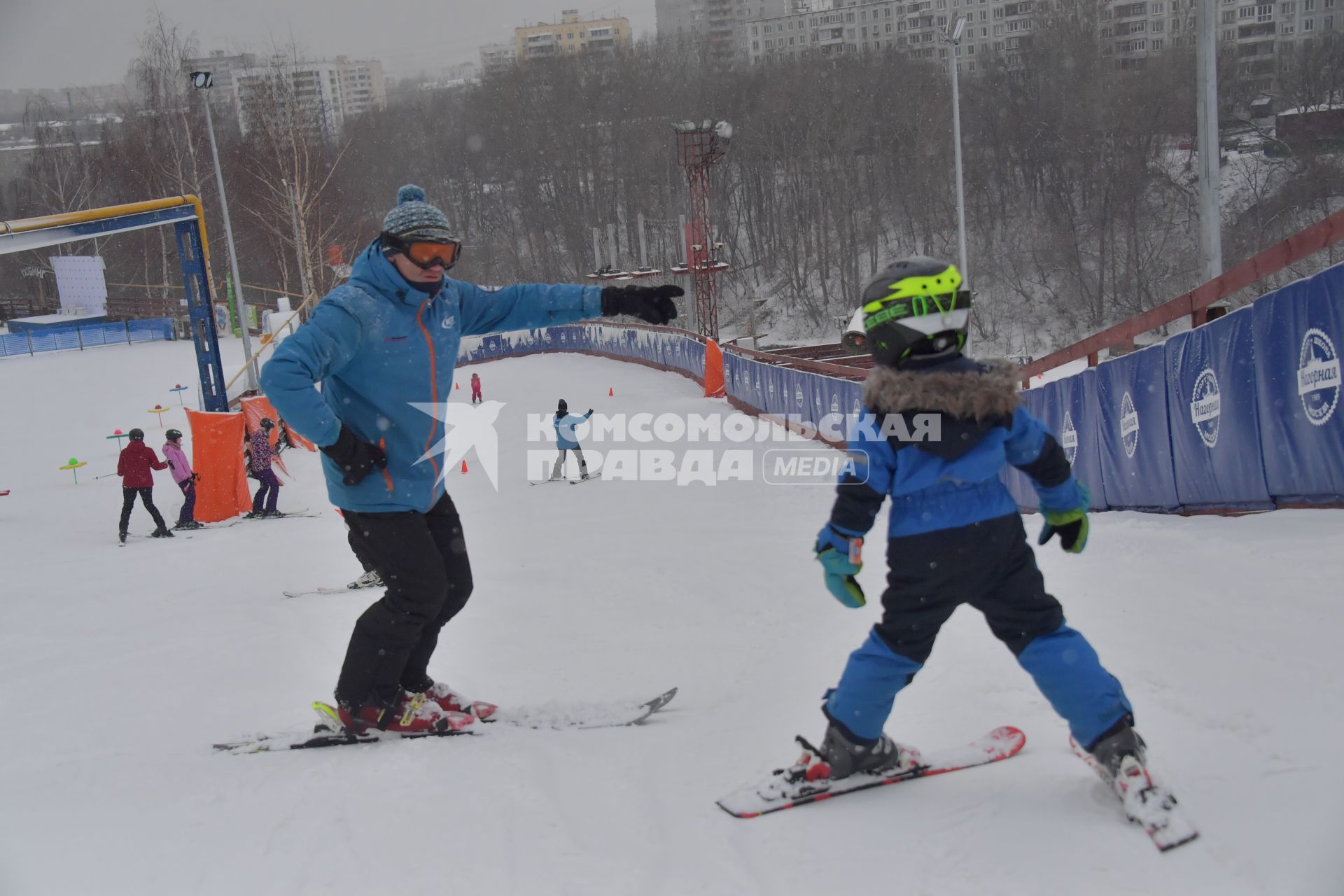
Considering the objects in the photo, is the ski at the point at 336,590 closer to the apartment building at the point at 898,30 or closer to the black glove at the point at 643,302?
the black glove at the point at 643,302

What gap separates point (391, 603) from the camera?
3518mm

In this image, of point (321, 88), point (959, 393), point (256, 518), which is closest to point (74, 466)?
point (256, 518)

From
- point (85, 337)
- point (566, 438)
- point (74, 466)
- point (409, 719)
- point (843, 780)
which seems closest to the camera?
point (843, 780)

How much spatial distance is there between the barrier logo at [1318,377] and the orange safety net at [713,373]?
19310mm

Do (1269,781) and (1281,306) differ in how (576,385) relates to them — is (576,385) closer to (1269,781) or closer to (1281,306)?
(1281,306)

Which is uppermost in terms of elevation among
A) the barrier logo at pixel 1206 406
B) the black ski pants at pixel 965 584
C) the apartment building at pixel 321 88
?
the apartment building at pixel 321 88

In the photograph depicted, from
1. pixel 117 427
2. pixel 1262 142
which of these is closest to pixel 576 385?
pixel 117 427

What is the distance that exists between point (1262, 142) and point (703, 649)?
159ft

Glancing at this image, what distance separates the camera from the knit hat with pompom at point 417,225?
3.43m

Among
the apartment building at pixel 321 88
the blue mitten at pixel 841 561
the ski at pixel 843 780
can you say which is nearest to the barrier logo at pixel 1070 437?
the ski at pixel 843 780

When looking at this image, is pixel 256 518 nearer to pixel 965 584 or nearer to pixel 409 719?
pixel 409 719

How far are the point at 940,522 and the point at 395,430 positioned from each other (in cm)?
198

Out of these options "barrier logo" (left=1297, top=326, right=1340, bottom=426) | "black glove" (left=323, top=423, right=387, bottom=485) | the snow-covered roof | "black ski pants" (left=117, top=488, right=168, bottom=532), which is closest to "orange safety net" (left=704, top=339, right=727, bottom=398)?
"black ski pants" (left=117, top=488, right=168, bottom=532)

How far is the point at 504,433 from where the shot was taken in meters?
21.6
